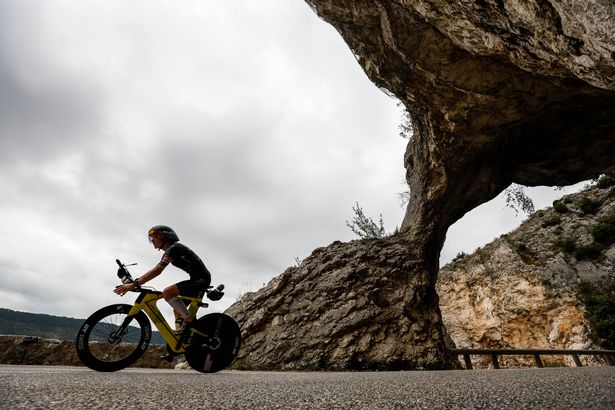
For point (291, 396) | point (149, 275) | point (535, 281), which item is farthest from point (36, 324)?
point (291, 396)

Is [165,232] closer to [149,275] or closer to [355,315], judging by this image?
[149,275]

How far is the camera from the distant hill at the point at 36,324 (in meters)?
136

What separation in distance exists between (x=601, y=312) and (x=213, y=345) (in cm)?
2125

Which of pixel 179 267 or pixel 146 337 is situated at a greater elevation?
pixel 179 267

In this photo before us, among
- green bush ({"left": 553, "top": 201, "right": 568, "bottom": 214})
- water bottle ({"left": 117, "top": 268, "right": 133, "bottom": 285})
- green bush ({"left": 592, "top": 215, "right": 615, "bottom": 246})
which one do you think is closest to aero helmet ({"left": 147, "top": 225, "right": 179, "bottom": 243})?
water bottle ({"left": 117, "top": 268, "right": 133, "bottom": 285})

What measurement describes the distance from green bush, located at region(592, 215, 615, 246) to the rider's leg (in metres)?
25.2

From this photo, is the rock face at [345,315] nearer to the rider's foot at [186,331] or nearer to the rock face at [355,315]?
the rock face at [355,315]

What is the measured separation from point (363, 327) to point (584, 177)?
11.4m

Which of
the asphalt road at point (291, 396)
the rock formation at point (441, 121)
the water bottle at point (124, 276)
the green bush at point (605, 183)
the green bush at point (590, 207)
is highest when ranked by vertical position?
the green bush at point (605, 183)

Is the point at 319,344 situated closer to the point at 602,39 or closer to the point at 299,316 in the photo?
the point at 299,316

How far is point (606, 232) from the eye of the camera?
69.4 feet

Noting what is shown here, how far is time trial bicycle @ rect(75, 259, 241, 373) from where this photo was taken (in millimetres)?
4738

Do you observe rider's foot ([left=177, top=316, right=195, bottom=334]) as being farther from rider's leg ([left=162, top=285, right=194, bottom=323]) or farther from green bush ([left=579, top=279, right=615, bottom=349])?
green bush ([left=579, top=279, right=615, bottom=349])

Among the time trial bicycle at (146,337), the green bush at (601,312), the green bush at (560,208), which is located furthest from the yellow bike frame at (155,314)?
the green bush at (560,208)
